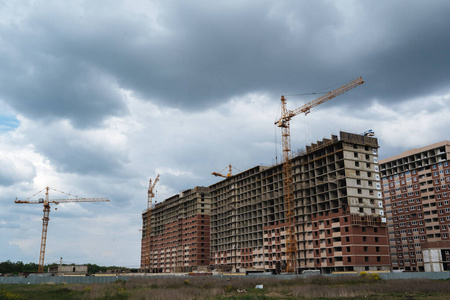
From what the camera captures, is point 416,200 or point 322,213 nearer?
point 322,213

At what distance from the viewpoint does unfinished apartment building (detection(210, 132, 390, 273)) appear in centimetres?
10562

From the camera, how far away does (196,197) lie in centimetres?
18762

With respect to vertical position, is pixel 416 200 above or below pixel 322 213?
above

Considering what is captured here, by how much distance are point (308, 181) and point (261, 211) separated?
27.7 metres

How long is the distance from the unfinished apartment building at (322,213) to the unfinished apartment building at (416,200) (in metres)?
44.0

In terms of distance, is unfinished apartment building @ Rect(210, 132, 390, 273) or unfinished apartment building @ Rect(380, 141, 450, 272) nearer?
unfinished apartment building @ Rect(210, 132, 390, 273)

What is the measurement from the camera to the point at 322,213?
115812 mm

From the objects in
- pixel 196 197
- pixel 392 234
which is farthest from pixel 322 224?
pixel 196 197

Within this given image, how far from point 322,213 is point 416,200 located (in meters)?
69.8

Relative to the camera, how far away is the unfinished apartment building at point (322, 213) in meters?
106

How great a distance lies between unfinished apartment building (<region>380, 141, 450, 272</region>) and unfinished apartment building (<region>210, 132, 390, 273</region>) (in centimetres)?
4400

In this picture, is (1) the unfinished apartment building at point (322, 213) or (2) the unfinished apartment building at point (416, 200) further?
(2) the unfinished apartment building at point (416, 200)

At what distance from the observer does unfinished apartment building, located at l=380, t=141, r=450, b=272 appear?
15100cm

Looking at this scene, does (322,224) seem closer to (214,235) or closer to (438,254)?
(438,254)
